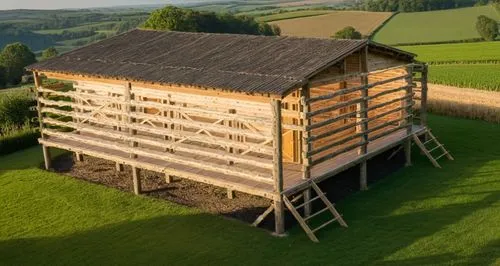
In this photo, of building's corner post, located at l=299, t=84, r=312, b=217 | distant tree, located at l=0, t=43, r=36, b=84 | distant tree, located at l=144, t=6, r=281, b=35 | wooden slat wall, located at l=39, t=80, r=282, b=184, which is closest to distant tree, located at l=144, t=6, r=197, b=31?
distant tree, located at l=144, t=6, r=281, b=35

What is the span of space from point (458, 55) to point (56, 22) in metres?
104

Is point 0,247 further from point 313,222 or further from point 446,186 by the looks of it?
point 446,186

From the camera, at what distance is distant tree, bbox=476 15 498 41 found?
64.1 meters

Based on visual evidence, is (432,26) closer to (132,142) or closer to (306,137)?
(132,142)

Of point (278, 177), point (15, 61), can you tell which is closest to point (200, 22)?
point (15, 61)

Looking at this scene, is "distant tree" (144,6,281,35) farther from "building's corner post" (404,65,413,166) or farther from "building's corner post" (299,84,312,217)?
"building's corner post" (299,84,312,217)

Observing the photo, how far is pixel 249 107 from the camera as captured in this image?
49.8 ft

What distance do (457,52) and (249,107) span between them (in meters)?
43.8

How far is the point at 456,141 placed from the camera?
794 inches

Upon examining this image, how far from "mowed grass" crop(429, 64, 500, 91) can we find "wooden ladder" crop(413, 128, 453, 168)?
52.9 ft

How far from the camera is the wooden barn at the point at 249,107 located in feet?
43.2

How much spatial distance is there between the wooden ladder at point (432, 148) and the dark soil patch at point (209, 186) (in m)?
0.89

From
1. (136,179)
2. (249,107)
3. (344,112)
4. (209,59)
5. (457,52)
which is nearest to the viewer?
(249,107)

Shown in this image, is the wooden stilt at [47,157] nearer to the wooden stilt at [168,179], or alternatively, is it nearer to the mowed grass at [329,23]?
the wooden stilt at [168,179]
